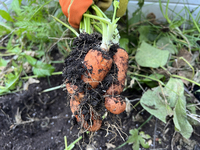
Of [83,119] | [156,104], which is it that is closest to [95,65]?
[83,119]

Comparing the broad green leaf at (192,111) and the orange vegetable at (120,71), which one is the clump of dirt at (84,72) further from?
the broad green leaf at (192,111)

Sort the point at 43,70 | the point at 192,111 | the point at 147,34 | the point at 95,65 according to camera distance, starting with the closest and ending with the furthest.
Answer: the point at 95,65 < the point at 192,111 < the point at 43,70 < the point at 147,34

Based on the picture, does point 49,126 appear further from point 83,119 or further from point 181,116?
point 181,116

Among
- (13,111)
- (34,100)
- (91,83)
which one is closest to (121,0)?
(91,83)

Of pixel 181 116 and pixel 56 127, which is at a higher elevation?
pixel 181 116

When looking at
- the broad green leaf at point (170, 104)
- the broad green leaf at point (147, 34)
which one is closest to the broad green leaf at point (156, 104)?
the broad green leaf at point (170, 104)
